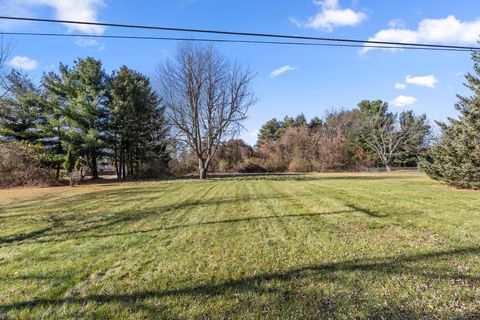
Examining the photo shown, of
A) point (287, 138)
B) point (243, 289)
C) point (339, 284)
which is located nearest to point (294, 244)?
point (339, 284)

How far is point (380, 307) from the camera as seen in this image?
8.02 ft

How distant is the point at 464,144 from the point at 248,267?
495 inches

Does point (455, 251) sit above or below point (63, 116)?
below

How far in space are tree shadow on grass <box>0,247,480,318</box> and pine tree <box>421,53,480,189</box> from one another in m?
9.93

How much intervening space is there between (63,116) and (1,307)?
2288cm

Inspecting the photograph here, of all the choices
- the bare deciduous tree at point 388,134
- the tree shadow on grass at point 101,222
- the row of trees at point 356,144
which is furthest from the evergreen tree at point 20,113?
the bare deciduous tree at point 388,134

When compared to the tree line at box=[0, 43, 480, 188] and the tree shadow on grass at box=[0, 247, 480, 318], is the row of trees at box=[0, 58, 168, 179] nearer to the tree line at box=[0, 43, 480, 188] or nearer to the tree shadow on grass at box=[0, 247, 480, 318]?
the tree line at box=[0, 43, 480, 188]

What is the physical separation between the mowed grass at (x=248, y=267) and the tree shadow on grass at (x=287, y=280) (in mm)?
12

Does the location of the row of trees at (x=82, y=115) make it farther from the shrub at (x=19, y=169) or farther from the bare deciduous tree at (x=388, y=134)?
the bare deciduous tree at (x=388, y=134)

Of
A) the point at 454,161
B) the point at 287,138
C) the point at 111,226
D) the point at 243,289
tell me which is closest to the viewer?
the point at 243,289

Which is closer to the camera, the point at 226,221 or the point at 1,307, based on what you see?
the point at 1,307

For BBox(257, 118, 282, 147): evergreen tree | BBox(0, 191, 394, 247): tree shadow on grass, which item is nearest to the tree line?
BBox(0, 191, 394, 247): tree shadow on grass

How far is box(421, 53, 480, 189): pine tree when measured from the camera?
36.5 feet

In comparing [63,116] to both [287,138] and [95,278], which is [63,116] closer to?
[95,278]
